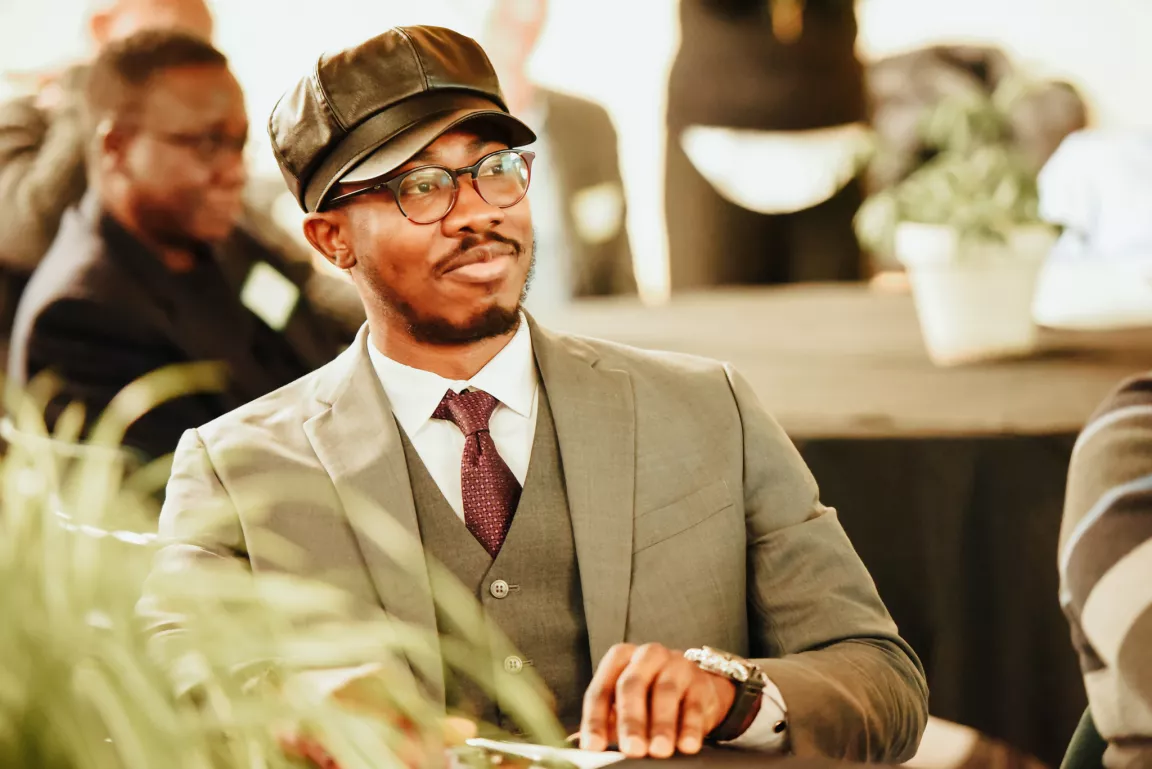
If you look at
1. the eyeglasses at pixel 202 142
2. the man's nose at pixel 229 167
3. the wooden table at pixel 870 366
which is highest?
the eyeglasses at pixel 202 142

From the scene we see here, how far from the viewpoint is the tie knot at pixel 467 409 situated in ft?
3.83

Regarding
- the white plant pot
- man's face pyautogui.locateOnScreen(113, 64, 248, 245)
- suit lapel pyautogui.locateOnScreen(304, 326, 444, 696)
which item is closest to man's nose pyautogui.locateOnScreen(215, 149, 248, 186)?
man's face pyautogui.locateOnScreen(113, 64, 248, 245)

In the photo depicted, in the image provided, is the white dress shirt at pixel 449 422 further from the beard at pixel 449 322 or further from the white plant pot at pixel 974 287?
the white plant pot at pixel 974 287

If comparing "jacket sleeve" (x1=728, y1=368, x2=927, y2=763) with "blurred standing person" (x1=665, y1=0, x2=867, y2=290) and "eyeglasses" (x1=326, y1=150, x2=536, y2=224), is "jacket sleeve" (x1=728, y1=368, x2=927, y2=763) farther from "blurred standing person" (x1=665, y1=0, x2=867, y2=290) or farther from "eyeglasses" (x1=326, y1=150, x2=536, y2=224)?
"blurred standing person" (x1=665, y1=0, x2=867, y2=290)

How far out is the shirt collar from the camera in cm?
117

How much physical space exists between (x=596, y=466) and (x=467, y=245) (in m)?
0.24

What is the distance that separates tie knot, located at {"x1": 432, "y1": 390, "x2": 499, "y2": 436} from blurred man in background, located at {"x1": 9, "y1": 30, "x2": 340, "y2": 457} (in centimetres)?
54

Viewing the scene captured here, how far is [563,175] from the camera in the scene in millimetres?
2486

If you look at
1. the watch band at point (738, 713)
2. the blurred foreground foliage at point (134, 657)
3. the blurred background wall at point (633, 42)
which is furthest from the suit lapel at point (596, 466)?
the blurred foreground foliage at point (134, 657)

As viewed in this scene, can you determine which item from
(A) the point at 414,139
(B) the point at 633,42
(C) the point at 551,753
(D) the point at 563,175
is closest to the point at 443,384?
(A) the point at 414,139

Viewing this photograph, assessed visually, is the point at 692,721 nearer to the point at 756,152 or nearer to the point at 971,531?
the point at 971,531

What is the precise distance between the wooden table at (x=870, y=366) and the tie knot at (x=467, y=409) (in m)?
0.47

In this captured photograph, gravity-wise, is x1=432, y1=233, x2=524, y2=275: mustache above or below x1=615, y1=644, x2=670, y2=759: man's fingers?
above

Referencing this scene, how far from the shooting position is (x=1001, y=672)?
150 cm
